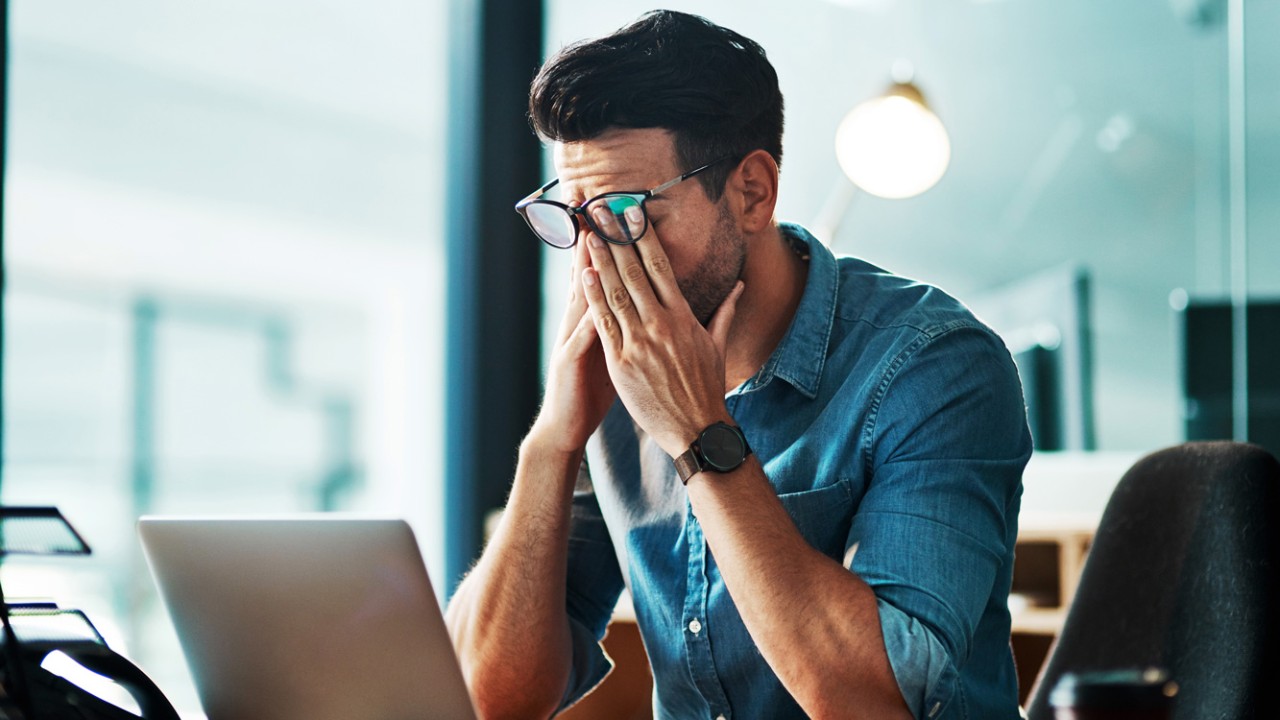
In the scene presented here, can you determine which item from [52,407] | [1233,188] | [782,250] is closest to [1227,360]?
[1233,188]

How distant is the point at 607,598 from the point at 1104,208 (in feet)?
6.09

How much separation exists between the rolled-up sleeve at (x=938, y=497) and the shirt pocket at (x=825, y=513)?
39 mm

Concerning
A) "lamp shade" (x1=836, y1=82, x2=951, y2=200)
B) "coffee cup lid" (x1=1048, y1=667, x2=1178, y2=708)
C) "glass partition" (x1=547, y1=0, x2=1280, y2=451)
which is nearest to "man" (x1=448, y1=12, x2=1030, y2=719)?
"coffee cup lid" (x1=1048, y1=667, x2=1178, y2=708)

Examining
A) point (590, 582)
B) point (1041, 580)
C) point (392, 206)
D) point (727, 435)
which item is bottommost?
point (1041, 580)

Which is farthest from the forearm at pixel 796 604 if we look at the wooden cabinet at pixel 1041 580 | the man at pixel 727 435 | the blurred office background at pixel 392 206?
the wooden cabinet at pixel 1041 580

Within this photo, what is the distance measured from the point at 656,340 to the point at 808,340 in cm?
19

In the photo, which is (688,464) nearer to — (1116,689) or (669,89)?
(669,89)

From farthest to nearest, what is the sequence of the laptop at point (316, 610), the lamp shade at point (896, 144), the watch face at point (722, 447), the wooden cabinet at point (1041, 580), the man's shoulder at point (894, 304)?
the lamp shade at point (896, 144) < the wooden cabinet at point (1041, 580) < the man's shoulder at point (894, 304) < the watch face at point (722, 447) < the laptop at point (316, 610)

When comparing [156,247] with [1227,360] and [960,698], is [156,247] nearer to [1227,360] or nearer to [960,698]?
[1227,360]

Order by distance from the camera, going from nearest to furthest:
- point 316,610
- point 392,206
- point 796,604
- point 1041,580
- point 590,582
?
point 316,610 < point 796,604 < point 590,582 < point 1041,580 < point 392,206

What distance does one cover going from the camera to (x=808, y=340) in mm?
1271

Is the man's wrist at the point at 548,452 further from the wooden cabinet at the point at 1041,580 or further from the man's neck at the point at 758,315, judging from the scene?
the wooden cabinet at the point at 1041,580

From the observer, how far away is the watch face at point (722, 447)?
3.60ft

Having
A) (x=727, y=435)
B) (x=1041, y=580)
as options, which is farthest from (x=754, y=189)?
(x=1041, y=580)
